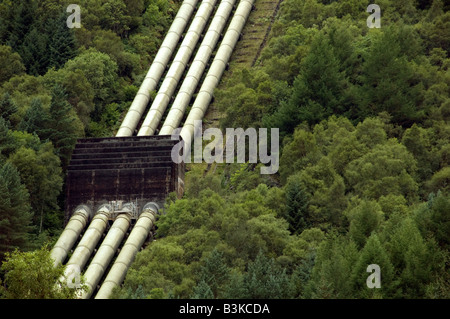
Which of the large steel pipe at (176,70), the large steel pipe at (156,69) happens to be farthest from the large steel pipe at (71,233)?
the large steel pipe at (176,70)

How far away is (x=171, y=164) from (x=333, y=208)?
14203 mm

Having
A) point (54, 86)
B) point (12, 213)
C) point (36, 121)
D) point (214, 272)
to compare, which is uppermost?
point (54, 86)

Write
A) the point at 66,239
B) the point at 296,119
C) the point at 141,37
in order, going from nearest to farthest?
the point at 66,239, the point at 296,119, the point at 141,37

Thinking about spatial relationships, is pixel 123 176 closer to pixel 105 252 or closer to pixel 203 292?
pixel 105 252

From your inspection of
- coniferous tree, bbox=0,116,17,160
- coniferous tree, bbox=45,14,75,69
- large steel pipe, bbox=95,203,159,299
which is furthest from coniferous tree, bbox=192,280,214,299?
coniferous tree, bbox=45,14,75,69

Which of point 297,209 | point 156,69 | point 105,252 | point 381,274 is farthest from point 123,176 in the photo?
point 381,274

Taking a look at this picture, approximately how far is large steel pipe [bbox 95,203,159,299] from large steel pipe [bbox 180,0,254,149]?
8.90 metres

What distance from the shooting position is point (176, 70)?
120250 mm

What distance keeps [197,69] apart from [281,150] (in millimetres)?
15494

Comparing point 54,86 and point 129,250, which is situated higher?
point 54,86

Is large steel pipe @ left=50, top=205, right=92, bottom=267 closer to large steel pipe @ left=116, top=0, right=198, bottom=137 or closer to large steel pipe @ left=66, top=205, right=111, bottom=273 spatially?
large steel pipe @ left=66, top=205, right=111, bottom=273
